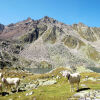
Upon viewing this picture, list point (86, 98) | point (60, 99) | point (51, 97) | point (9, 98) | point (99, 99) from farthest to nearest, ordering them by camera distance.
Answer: point (9, 98)
point (51, 97)
point (60, 99)
point (86, 98)
point (99, 99)

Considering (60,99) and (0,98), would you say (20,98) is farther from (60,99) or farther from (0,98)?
(60,99)

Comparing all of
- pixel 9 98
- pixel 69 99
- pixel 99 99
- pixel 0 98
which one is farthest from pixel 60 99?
pixel 0 98

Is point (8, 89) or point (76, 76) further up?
point (76, 76)

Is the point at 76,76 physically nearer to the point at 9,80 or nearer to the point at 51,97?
the point at 51,97

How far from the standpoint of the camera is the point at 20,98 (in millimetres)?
21531

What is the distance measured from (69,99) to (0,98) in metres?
11.6

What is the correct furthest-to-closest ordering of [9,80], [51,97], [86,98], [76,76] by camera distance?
[9,80] < [76,76] < [51,97] < [86,98]

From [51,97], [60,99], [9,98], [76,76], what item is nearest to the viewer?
[60,99]

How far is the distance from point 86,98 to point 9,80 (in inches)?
644

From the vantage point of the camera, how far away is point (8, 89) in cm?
2848

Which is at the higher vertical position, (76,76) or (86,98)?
(76,76)

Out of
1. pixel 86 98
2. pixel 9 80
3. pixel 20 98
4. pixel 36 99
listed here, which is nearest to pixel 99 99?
pixel 86 98

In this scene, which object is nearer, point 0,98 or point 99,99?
point 99,99

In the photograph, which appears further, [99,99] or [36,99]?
[36,99]
